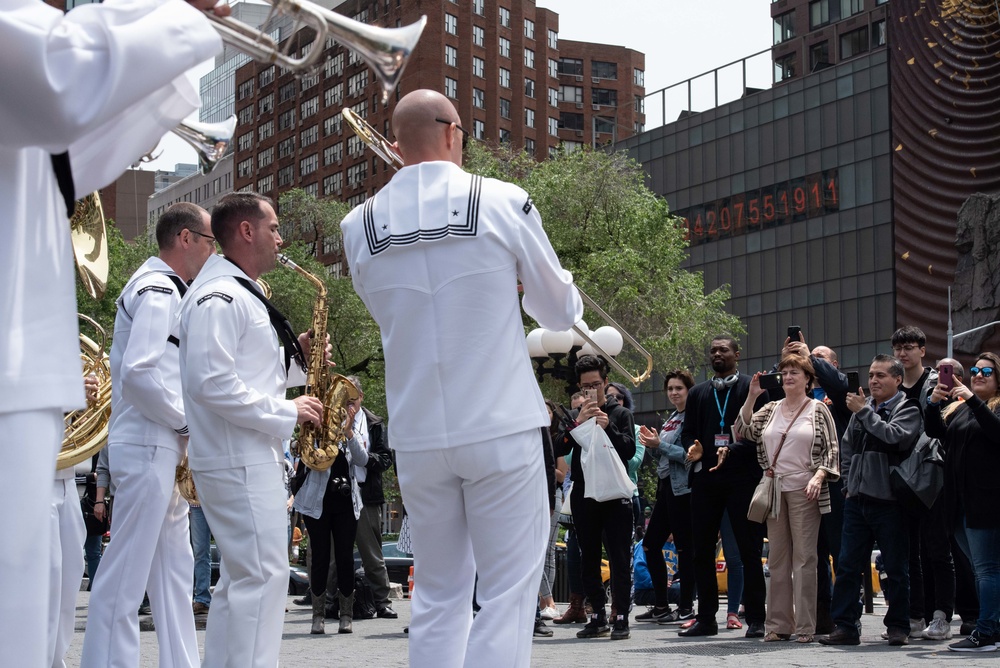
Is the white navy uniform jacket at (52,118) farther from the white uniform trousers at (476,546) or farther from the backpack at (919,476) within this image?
the backpack at (919,476)

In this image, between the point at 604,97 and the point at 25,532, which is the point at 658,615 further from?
the point at 604,97

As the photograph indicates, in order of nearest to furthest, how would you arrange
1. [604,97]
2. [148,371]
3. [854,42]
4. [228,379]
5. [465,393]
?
[465,393], [228,379], [148,371], [854,42], [604,97]

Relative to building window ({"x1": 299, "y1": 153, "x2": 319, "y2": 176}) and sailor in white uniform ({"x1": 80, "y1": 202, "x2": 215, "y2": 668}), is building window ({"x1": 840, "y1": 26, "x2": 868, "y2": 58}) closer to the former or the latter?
building window ({"x1": 299, "y1": 153, "x2": 319, "y2": 176})

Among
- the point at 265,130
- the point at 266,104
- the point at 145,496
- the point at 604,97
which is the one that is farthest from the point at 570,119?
the point at 145,496

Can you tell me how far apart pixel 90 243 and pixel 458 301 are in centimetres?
290

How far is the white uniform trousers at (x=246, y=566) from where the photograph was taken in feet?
18.4

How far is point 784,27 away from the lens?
91.2 meters

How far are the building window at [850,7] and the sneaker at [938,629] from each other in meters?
78.9

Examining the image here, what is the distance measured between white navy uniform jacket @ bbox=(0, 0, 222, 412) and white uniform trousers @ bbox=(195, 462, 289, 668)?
287cm

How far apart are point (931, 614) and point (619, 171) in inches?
1400

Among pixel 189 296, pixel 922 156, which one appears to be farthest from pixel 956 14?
pixel 189 296

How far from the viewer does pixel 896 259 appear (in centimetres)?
6438

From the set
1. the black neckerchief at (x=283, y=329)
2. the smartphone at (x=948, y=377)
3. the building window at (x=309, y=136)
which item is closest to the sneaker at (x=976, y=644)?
the smartphone at (x=948, y=377)

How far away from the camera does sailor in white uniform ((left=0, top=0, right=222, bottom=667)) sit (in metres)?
2.64
